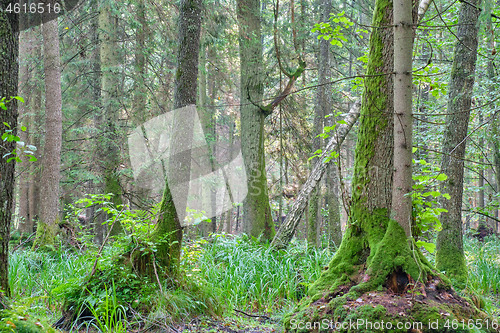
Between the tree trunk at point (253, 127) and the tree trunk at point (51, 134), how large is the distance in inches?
190

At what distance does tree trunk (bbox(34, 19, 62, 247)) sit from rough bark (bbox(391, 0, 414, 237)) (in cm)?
832

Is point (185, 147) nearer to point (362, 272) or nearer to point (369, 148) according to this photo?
point (369, 148)

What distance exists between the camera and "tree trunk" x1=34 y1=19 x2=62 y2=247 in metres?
8.55


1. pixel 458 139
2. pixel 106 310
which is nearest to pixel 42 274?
pixel 106 310

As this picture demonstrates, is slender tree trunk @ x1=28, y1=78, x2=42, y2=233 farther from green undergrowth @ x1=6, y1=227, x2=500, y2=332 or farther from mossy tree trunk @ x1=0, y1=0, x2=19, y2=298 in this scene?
mossy tree trunk @ x1=0, y1=0, x2=19, y2=298

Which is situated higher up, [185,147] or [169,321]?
[185,147]

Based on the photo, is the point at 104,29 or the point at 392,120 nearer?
the point at 392,120

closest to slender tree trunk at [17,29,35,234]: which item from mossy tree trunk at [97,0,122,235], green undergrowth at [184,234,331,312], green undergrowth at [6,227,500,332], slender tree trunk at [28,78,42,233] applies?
slender tree trunk at [28,78,42,233]

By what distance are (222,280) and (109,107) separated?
281 inches

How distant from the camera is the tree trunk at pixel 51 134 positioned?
855 cm

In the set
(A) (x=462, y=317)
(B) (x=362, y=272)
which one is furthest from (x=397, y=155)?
(A) (x=462, y=317)

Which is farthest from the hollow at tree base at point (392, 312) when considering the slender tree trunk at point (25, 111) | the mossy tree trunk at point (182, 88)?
the slender tree trunk at point (25, 111)

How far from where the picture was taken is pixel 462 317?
284 cm

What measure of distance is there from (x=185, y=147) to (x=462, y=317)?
3677 millimetres
